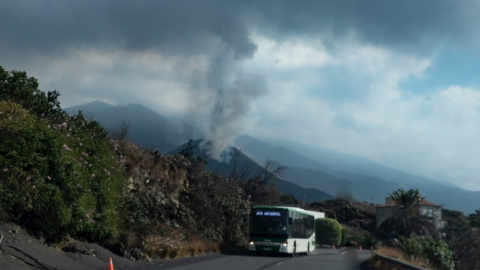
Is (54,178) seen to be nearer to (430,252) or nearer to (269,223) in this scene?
(269,223)

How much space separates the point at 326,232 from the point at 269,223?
3563 cm

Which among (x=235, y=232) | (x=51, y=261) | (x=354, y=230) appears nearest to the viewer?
(x=51, y=261)

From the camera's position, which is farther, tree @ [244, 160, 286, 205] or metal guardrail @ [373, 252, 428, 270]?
tree @ [244, 160, 286, 205]

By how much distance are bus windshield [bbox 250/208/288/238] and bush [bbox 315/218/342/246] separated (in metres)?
34.7

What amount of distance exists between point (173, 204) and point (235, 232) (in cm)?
959

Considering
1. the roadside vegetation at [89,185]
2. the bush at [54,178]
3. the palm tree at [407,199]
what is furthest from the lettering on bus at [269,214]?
the palm tree at [407,199]

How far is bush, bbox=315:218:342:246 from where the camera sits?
226ft

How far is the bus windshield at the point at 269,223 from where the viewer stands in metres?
34.5

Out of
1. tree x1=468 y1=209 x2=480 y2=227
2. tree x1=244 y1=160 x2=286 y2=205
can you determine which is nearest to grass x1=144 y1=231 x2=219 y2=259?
tree x1=244 y1=160 x2=286 y2=205

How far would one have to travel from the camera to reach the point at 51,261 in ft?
54.0

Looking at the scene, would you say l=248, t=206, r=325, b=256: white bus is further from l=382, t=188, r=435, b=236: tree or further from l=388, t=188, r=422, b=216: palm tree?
l=388, t=188, r=422, b=216: palm tree

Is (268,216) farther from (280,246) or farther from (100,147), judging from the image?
(100,147)

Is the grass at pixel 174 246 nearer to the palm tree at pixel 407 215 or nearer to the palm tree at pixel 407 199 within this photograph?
the palm tree at pixel 407 215

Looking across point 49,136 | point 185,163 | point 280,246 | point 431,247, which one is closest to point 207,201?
point 185,163
